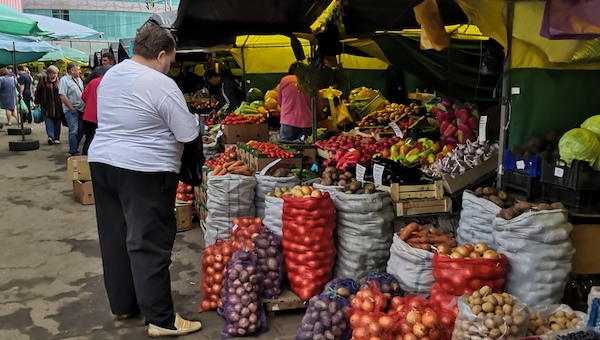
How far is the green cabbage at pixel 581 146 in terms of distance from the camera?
3480mm

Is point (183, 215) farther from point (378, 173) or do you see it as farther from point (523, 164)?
point (523, 164)

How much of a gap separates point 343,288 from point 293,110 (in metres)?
4.37

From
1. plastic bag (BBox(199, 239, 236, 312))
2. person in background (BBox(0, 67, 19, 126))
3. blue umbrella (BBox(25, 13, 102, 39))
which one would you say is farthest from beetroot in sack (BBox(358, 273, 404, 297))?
person in background (BBox(0, 67, 19, 126))

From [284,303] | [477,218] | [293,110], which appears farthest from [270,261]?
[293,110]

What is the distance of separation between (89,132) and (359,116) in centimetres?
422

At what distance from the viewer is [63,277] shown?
517 centimetres

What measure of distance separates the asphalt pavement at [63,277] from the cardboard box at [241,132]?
5.25ft

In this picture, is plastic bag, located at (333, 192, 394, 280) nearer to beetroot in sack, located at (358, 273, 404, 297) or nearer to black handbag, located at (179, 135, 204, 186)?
beetroot in sack, located at (358, 273, 404, 297)

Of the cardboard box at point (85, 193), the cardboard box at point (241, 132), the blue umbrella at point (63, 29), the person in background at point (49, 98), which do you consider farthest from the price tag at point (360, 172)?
the blue umbrella at point (63, 29)

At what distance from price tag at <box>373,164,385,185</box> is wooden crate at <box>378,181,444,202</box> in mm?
101

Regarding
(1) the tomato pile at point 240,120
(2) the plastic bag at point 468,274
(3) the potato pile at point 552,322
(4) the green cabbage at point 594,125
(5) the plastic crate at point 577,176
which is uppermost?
(4) the green cabbage at point 594,125

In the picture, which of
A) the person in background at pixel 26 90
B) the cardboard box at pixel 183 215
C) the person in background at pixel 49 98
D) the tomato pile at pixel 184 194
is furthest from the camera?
the person in background at pixel 26 90

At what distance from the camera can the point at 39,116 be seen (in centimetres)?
1778

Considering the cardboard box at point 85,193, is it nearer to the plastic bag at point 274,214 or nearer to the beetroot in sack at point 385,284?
the plastic bag at point 274,214
